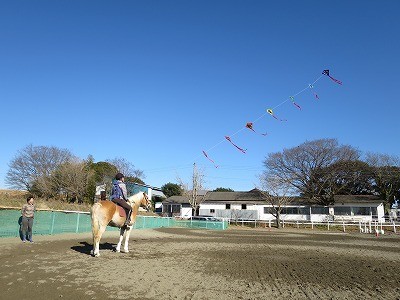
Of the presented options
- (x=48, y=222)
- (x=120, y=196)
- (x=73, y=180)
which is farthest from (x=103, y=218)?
(x=73, y=180)

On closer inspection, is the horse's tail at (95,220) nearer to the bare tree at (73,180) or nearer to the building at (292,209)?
the bare tree at (73,180)

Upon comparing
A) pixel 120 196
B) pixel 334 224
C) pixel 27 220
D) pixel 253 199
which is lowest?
pixel 334 224

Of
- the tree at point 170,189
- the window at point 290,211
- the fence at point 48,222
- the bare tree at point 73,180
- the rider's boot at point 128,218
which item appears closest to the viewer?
the rider's boot at point 128,218

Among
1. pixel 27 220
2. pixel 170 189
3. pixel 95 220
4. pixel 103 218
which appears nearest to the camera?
pixel 95 220

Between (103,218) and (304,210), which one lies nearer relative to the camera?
(103,218)

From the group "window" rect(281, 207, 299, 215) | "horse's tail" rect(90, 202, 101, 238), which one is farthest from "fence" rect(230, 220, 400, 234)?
"horse's tail" rect(90, 202, 101, 238)

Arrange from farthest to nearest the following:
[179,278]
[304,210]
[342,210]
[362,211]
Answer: [304,210] → [342,210] → [362,211] → [179,278]

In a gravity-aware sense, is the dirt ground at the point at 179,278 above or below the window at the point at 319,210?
below

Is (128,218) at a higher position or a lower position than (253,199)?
lower

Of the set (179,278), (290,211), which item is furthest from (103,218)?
(290,211)

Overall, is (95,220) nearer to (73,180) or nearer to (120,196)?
(120,196)

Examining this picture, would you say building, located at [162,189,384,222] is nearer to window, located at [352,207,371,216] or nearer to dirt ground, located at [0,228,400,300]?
window, located at [352,207,371,216]

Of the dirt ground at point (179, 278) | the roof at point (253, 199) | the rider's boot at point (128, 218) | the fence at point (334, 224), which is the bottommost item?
the fence at point (334, 224)

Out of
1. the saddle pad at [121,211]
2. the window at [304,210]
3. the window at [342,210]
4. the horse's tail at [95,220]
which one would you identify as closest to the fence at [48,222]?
the saddle pad at [121,211]
